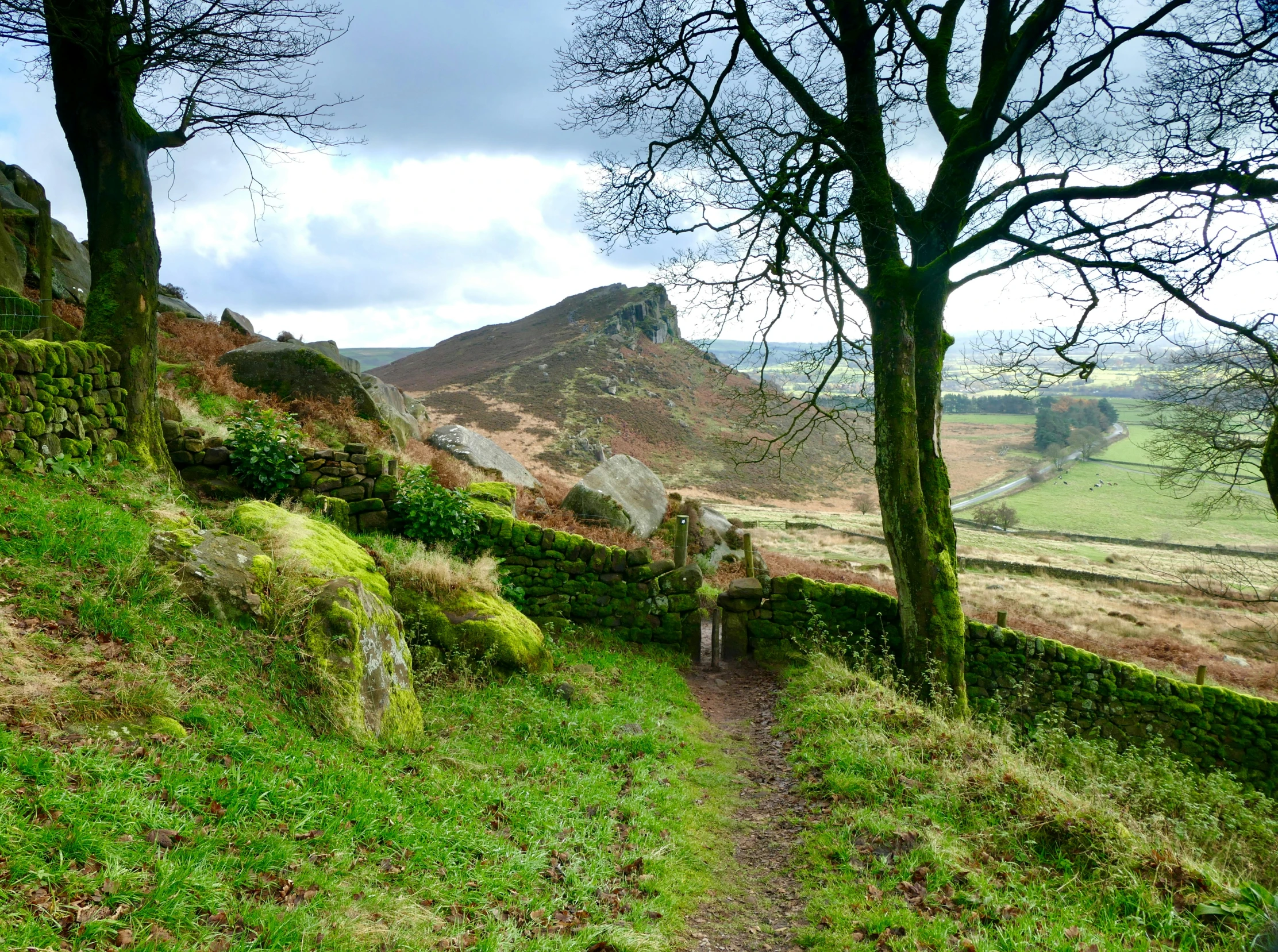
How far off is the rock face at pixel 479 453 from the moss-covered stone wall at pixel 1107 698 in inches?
384

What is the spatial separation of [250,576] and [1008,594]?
2603 centimetres

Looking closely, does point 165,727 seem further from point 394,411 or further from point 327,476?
point 394,411

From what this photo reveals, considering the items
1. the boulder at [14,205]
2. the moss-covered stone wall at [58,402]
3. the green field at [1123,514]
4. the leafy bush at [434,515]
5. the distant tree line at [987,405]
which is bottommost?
the green field at [1123,514]

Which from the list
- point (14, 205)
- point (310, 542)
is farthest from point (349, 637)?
point (14, 205)

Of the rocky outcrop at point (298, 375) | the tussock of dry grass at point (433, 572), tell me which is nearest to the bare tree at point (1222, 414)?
the tussock of dry grass at point (433, 572)

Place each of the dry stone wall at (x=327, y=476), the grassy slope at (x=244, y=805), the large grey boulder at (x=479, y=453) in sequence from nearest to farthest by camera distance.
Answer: the grassy slope at (x=244, y=805) < the dry stone wall at (x=327, y=476) < the large grey boulder at (x=479, y=453)

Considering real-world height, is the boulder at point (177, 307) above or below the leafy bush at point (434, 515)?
above

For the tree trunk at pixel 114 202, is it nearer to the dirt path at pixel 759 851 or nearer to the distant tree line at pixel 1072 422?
the dirt path at pixel 759 851

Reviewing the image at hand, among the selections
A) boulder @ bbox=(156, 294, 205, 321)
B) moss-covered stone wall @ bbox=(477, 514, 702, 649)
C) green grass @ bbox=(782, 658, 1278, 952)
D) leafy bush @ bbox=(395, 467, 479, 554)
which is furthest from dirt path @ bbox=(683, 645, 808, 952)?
boulder @ bbox=(156, 294, 205, 321)

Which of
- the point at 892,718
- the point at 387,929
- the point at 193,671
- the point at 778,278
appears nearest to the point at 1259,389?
the point at 778,278

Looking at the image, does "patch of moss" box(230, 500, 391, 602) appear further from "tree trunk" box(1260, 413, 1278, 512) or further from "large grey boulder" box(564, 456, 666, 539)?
"tree trunk" box(1260, 413, 1278, 512)

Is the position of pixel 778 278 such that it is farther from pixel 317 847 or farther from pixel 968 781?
pixel 317 847

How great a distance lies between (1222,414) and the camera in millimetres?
13414

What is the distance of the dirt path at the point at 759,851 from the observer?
4609 mm
